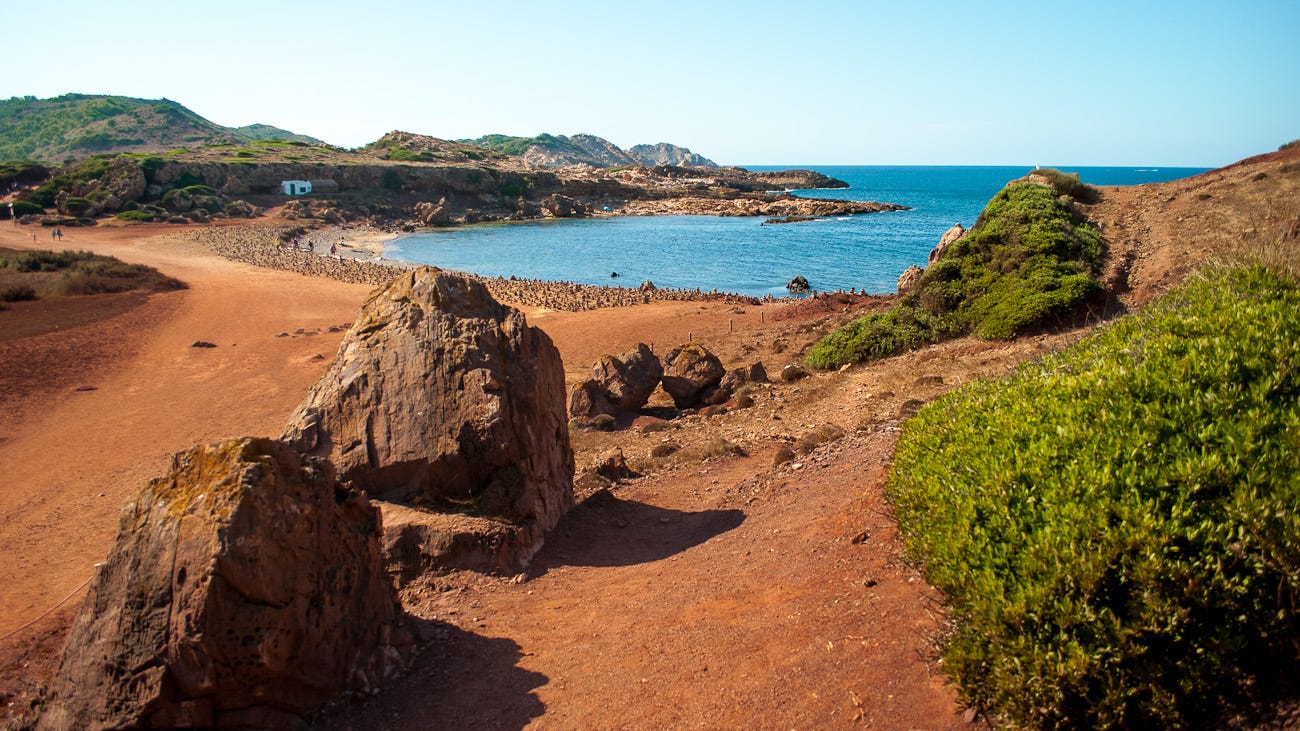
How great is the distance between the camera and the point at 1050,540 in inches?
180

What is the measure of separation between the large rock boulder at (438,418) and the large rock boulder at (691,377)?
8682mm

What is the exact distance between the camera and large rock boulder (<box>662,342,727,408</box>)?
728 inches

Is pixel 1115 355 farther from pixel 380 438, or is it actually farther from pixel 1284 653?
pixel 380 438

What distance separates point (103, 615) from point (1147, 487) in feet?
22.8

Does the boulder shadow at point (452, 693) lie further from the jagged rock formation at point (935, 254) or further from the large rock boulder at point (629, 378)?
the jagged rock formation at point (935, 254)

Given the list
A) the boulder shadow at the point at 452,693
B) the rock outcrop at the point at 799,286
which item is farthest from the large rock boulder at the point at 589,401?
the rock outcrop at the point at 799,286

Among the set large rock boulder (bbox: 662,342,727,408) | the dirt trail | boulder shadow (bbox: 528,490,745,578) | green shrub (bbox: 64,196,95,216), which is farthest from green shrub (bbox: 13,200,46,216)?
boulder shadow (bbox: 528,490,745,578)

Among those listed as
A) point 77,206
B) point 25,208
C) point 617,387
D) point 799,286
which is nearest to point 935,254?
point 799,286

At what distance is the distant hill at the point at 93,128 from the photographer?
131500 mm

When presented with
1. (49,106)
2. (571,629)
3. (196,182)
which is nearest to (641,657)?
(571,629)

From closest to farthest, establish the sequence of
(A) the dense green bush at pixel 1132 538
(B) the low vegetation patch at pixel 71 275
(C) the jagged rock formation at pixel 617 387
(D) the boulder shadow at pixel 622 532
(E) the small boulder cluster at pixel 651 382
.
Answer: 1. (A) the dense green bush at pixel 1132 538
2. (D) the boulder shadow at pixel 622 532
3. (C) the jagged rock formation at pixel 617 387
4. (E) the small boulder cluster at pixel 651 382
5. (B) the low vegetation patch at pixel 71 275

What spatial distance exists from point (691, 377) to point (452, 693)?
12465 mm

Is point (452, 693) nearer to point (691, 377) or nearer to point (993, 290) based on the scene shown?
point (691, 377)

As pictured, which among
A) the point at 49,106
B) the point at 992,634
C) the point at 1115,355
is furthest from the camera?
the point at 49,106
